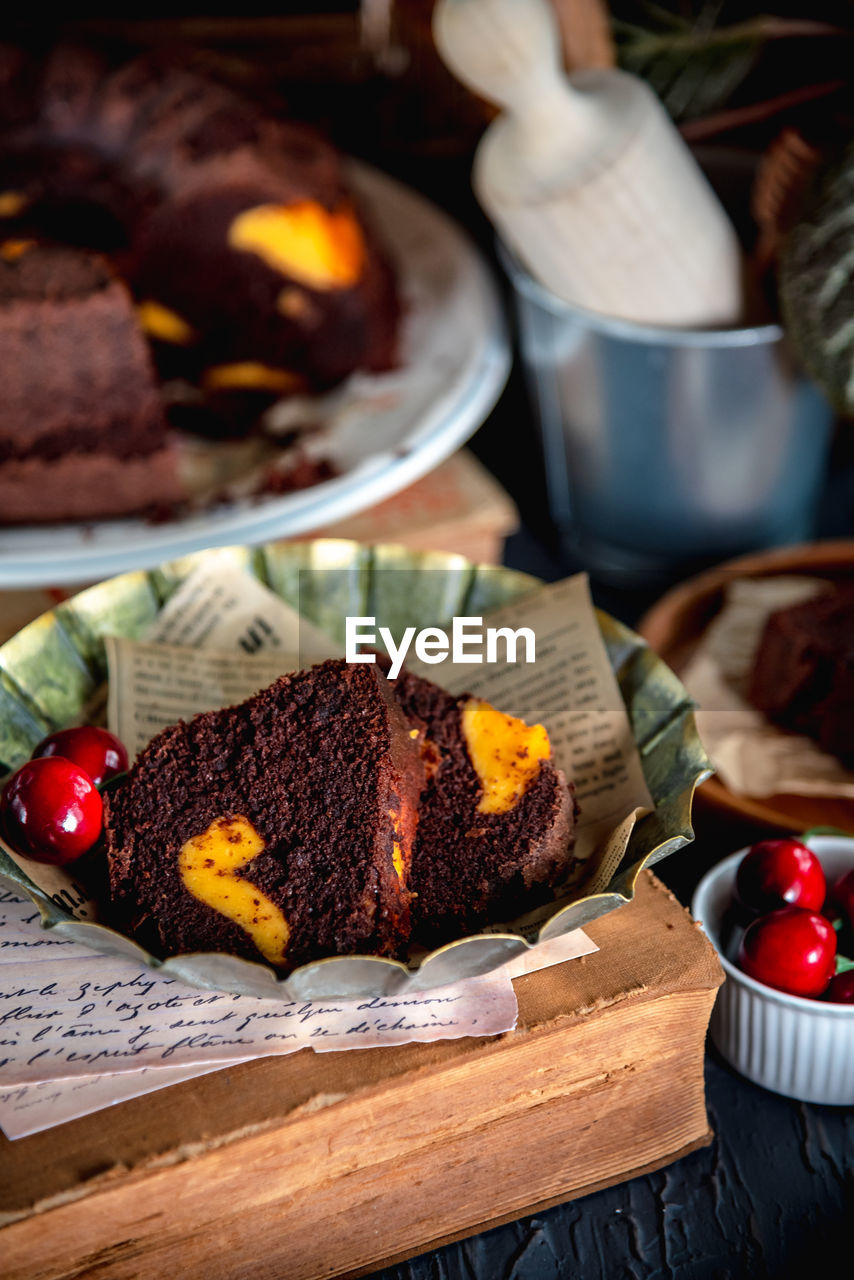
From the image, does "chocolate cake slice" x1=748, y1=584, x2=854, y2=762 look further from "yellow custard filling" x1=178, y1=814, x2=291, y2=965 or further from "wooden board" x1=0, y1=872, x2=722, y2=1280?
"yellow custard filling" x1=178, y1=814, x2=291, y2=965

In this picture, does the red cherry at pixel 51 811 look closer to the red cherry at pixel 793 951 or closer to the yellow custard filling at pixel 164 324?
the red cherry at pixel 793 951

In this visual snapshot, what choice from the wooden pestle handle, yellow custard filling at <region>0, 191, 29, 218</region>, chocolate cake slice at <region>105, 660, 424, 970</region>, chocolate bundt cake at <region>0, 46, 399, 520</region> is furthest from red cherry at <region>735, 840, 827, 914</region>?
yellow custard filling at <region>0, 191, 29, 218</region>

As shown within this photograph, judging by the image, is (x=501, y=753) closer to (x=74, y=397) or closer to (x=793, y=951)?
(x=793, y=951)

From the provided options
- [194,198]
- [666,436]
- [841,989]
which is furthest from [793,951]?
[194,198]

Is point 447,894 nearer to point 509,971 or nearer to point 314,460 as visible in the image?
point 509,971

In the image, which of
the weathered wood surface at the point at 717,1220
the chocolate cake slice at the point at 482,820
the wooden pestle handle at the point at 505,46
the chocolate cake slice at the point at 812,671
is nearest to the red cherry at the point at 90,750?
the chocolate cake slice at the point at 482,820

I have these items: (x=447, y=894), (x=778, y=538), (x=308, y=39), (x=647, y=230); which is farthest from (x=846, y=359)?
(x=308, y=39)
